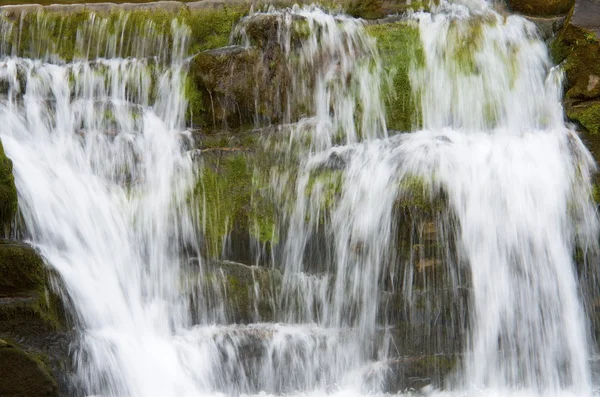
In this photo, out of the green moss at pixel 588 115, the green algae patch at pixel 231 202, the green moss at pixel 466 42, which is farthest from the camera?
the green moss at pixel 466 42

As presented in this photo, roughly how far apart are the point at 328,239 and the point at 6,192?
2.70m

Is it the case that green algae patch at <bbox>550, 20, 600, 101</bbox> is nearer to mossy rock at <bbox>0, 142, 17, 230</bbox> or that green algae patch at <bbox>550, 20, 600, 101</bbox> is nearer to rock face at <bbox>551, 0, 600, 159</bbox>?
rock face at <bbox>551, 0, 600, 159</bbox>

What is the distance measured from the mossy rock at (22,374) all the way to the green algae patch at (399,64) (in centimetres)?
398

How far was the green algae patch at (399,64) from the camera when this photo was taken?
807 cm

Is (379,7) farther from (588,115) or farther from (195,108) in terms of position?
(588,115)

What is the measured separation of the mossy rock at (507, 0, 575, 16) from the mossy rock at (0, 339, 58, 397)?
5.98 m

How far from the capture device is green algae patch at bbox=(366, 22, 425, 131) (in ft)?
26.5

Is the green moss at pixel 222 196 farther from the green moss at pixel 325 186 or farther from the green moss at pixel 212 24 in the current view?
the green moss at pixel 212 24

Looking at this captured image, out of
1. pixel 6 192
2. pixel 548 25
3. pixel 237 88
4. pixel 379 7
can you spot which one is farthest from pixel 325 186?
pixel 548 25

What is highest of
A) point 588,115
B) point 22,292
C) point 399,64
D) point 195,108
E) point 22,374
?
point 399,64

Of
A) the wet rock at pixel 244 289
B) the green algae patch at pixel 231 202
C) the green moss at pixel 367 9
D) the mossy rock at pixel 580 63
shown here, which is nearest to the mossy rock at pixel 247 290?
the wet rock at pixel 244 289

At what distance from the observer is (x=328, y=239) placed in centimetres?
722

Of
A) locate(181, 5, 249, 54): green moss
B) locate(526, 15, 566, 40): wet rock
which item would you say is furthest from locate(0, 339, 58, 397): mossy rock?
locate(526, 15, 566, 40): wet rock

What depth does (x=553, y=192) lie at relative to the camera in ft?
23.9
